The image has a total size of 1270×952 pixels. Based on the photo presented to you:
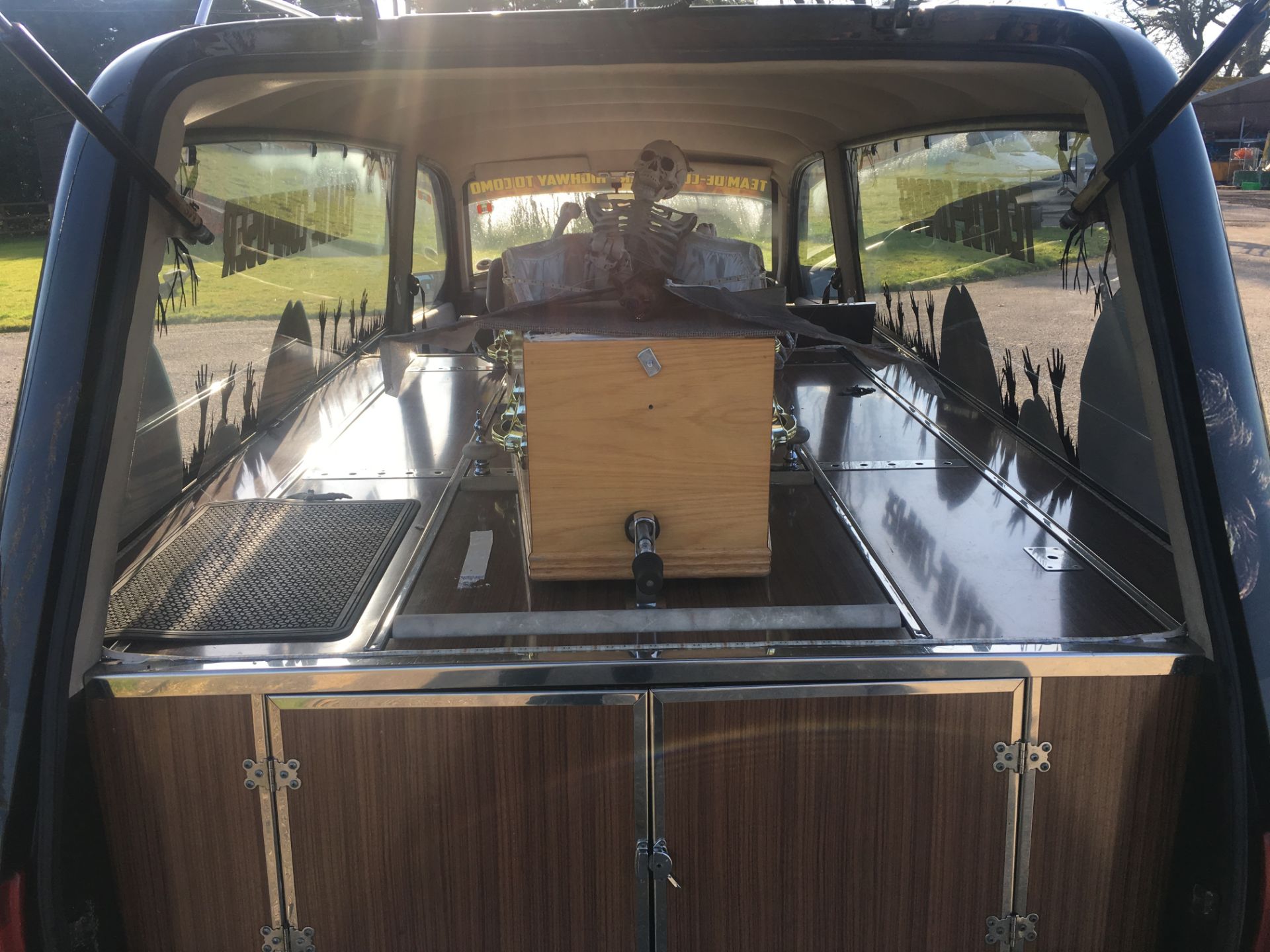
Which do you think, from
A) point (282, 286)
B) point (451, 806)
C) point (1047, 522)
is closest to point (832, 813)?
point (451, 806)

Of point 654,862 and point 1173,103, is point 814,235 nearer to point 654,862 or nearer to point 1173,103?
point 1173,103

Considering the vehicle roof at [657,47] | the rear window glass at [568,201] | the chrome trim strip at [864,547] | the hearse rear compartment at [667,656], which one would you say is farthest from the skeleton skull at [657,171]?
the rear window glass at [568,201]

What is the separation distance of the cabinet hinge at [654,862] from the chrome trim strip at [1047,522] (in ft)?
3.18

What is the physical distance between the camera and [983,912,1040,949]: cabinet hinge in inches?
62.4

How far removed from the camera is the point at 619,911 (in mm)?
1575

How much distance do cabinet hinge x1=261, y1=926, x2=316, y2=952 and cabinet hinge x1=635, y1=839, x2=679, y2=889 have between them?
56 centimetres

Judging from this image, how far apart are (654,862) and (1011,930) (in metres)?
0.62

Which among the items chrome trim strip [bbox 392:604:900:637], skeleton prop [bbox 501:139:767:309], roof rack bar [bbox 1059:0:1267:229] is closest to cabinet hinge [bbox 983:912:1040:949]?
chrome trim strip [bbox 392:604:900:637]

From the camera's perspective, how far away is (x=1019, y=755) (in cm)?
155

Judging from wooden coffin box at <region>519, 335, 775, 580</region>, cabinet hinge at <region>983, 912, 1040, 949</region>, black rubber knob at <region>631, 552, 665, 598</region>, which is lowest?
cabinet hinge at <region>983, 912, 1040, 949</region>

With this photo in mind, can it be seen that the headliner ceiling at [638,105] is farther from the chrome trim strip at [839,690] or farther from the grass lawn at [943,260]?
the chrome trim strip at [839,690]

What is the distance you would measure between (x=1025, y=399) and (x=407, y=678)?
7.01 ft

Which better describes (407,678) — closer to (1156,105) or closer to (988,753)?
(988,753)

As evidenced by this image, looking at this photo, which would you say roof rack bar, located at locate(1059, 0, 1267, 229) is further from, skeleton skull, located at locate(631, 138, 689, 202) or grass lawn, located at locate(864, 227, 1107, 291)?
skeleton skull, located at locate(631, 138, 689, 202)
